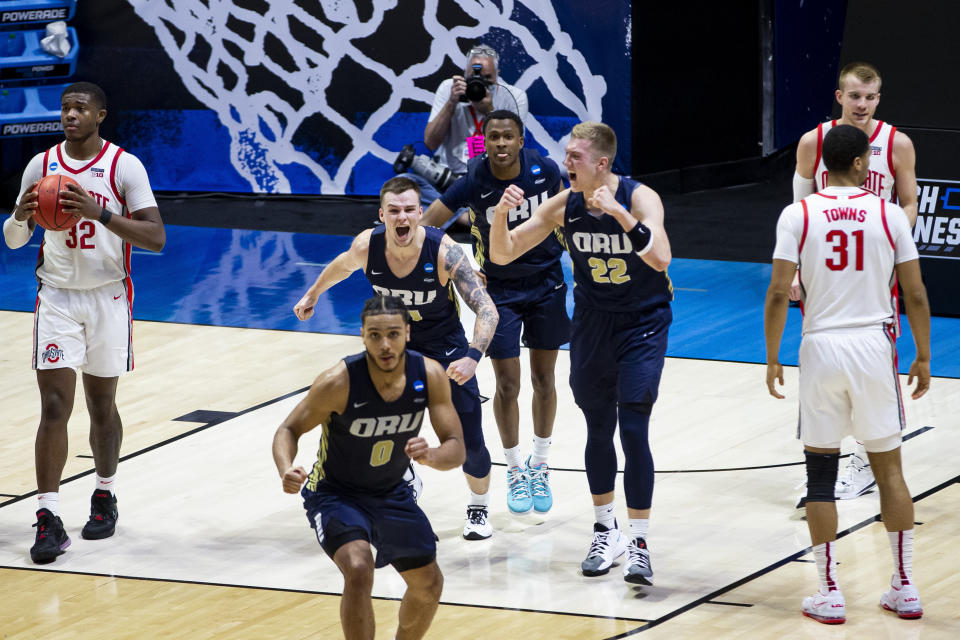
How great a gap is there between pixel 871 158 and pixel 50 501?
425 cm

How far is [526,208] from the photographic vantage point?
24.6 ft

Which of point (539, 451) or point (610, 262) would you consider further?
point (539, 451)

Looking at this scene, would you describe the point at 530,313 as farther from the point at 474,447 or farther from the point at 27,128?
the point at 27,128

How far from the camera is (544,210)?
259 inches

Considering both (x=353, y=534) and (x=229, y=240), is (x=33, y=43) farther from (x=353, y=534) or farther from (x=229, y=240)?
(x=353, y=534)

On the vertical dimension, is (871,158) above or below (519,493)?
above

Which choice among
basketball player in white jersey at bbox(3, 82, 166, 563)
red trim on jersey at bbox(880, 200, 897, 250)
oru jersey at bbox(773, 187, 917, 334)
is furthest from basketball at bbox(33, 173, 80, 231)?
red trim on jersey at bbox(880, 200, 897, 250)

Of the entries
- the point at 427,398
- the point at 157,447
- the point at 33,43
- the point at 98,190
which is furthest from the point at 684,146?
the point at 427,398

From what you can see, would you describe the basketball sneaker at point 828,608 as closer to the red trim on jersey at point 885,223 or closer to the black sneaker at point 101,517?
the red trim on jersey at point 885,223

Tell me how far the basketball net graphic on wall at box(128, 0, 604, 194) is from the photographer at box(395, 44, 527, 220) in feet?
6.03

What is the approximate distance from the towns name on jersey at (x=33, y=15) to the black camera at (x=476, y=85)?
6.51m

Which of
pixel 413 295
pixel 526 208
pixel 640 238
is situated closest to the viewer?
pixel 640 238

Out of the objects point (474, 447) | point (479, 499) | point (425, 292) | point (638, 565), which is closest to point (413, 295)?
point (425, 292)

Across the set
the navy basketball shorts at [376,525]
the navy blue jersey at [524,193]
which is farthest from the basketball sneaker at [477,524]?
the navy basketball shorts at [376,525]
